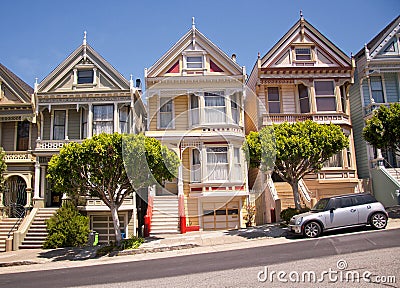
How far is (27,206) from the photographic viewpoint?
23.3 meters

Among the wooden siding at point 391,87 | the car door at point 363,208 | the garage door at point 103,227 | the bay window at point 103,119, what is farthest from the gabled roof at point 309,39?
the garage door at point 103,227

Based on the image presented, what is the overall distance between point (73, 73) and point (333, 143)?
16.7m

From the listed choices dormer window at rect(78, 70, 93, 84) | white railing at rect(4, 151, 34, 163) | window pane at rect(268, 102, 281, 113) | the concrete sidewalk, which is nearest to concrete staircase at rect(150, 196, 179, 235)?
Answer: the concrete sidewalk

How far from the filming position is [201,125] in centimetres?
2417

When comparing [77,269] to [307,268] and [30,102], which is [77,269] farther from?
[30,102]

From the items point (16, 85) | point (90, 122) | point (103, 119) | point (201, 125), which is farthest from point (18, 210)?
point (201, 125)

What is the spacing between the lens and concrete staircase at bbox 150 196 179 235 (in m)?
21.3

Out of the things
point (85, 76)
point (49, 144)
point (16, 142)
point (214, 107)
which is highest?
point (85, 76)

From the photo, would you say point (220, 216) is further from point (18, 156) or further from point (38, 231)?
point (18, 156)

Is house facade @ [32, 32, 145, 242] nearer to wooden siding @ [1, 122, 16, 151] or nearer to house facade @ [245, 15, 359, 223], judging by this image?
wooden siding @ [1, 122, 16, 151]

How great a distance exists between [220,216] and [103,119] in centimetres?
971

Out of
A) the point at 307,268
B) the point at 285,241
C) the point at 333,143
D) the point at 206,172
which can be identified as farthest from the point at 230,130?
the point at 307,268

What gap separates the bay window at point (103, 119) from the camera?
24.6 metres

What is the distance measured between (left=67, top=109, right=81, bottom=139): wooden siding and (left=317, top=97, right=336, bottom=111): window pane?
15.9 meters
